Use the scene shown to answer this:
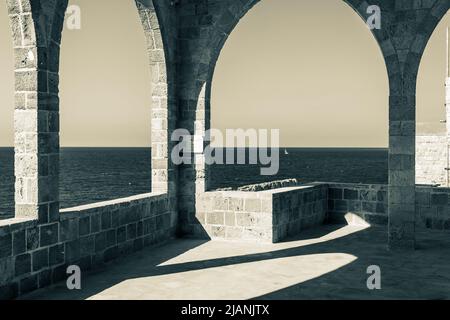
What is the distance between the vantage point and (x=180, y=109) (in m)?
8.14

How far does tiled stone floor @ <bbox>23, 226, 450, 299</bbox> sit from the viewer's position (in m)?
5.05

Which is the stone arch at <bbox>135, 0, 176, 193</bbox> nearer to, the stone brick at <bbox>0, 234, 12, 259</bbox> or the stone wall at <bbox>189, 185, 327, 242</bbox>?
the stone wall at <bbox>189, 185, 327, 242</bbox>

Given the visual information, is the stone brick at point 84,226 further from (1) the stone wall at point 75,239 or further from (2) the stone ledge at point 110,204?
(2) the stone ledge at point 110,204

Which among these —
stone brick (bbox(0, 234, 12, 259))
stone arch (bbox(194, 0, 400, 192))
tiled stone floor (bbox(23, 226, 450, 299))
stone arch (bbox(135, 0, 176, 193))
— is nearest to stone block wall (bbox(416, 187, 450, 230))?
tiled stone floor (bbox(23, 226, 450, 299))

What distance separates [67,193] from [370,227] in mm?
39364

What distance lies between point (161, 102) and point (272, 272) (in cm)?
317

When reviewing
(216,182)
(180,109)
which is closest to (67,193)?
(216,182)

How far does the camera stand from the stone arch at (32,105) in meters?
5.10

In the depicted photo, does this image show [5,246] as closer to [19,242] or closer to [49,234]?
[19,242]

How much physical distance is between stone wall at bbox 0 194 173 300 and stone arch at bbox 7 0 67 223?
0.84 ft

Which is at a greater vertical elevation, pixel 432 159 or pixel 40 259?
pixel 432 159

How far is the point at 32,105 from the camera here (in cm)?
512

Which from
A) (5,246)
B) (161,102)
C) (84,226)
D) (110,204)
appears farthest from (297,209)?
(5,246)
